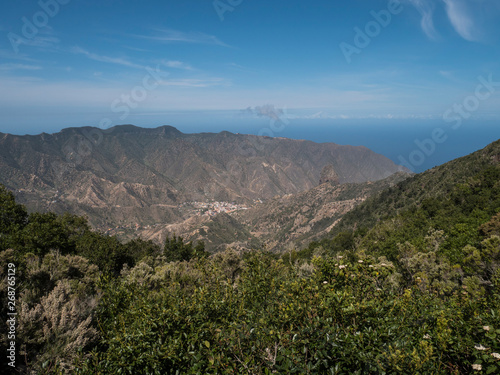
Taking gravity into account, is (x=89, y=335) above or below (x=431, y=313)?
below

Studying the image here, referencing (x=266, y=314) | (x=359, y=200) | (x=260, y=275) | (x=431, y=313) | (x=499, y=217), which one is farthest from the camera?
(x=359, y=200)

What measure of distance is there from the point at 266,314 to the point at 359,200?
480 feet

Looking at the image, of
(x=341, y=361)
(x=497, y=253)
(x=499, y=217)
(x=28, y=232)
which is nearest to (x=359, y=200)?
(x=499, y=217)

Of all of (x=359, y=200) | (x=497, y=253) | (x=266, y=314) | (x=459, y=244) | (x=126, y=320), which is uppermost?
(x=266, y=314)

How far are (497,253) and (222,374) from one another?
75.8 feet

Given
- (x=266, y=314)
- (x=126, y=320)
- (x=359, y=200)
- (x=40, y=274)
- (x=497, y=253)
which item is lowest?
(x=359, y=200)

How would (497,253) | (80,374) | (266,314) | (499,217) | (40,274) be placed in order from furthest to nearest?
(499,217)
(497,253)
(40,274)
(266,314)
(80,374)

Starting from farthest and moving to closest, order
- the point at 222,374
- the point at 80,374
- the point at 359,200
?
1. the point at 359,200
2. the point at 80,374
3. the point at 222,374

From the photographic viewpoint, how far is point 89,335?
9000 mm

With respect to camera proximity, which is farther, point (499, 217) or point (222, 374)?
point (499, 217)

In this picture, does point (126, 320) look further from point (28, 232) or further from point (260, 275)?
point (28, 232)

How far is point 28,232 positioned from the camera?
95.4 feet

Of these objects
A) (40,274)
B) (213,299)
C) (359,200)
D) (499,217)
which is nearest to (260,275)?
(213,299)

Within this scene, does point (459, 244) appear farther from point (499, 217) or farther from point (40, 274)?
point (40, 274)
